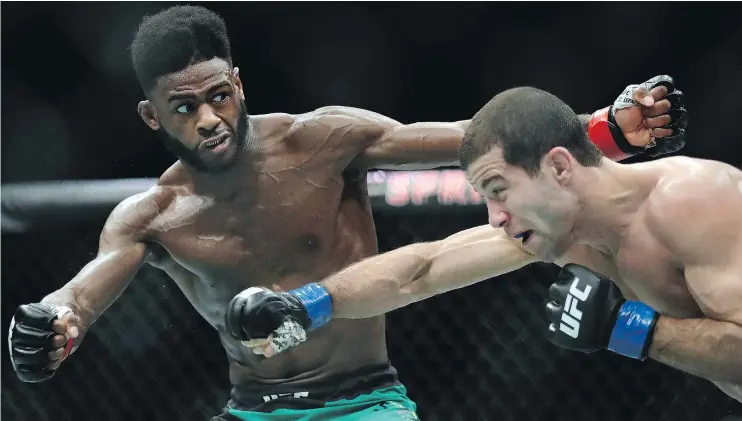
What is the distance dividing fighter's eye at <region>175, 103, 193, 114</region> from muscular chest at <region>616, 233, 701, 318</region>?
2.75 ft

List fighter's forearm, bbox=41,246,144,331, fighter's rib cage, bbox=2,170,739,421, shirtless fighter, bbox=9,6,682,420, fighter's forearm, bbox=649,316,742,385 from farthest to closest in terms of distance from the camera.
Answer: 1. fighter's rib cage, bbox=2,170,739,421
2. shirtless fighter, bbox=9,6,682,420
3. fighter's forearm, bbox=41,246,144,331
4. fighter's forearm, bbox=649,316,742,385

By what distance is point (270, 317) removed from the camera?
161 cm

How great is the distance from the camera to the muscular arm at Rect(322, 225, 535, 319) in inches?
70.2

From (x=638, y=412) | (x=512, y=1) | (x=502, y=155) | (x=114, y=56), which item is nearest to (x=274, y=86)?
(x=114, y=56)

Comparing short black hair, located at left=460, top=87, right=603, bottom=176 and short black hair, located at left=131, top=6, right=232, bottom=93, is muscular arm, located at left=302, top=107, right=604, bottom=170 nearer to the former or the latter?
short black hair, located at left=131, top=6, right=232, bottom=93

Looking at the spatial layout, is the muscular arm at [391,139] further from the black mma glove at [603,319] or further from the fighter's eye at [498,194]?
the black mma glove at [603,319]

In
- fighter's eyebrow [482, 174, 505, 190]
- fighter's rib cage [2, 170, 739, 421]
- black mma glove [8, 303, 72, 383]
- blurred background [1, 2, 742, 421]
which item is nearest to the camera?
fighter's eyebrow [482, 174, 505, 190]

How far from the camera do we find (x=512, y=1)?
9.89 feet

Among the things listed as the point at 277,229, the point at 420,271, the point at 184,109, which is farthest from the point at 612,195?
the point at 184,109

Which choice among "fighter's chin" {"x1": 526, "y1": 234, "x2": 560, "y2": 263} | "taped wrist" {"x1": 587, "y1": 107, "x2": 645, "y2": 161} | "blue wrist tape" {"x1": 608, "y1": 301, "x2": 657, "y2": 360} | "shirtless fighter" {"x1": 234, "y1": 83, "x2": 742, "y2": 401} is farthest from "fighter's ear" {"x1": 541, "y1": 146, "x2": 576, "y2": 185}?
"taped wrist" {"x1": 587, "y1": 107, "x2": 645, "y2": 161}

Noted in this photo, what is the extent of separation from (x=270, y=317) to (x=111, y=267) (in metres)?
0.46

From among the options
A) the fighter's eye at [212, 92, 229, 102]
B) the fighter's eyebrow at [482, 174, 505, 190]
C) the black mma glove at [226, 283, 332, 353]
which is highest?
the fighter's eye at [212, 92, 229, 102]

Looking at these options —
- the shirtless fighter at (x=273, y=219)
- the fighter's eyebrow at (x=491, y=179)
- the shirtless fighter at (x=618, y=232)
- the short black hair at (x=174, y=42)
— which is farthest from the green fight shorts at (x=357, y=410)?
the short black hair at (x=174, y=42)

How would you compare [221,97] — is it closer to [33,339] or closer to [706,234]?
[33,339]
